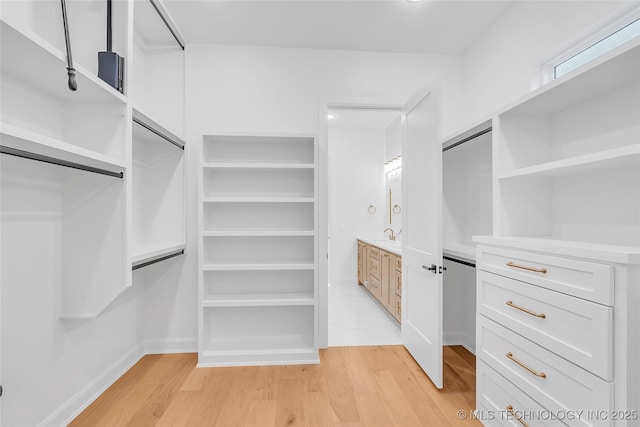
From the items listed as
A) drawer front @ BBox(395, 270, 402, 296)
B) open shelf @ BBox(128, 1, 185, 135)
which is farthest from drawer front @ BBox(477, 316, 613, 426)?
Result: open shelf @ BBox(128, 1, 185, 135)

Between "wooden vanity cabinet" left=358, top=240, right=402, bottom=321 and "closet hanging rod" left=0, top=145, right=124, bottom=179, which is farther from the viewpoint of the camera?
"wooden vanity cabinet" left=358, top=240, right=402, bottom=321

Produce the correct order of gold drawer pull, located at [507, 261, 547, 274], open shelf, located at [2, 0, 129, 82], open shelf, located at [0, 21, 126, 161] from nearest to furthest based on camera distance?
1. open shelf, located at [0, 21, 126, 161]
2. gold drawer pull, located at [507, 261, 547, 274]
3. open shelf, located at [2, 0, 129, 82]

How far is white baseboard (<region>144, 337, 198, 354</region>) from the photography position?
290cm

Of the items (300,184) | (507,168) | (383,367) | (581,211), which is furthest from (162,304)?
(581,211)

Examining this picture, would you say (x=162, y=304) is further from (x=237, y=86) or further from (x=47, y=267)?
(x=237, y=86)

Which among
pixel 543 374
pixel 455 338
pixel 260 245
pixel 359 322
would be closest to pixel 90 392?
pixel 260 245

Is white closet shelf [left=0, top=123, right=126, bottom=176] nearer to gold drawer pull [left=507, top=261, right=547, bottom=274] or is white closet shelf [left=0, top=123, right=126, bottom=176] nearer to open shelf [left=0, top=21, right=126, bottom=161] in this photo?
open shelf [left=0, top=21, right=126, bottom=161]

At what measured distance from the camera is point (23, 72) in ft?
4.76

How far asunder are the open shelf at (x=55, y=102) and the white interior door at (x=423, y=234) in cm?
201

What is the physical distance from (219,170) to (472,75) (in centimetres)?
254

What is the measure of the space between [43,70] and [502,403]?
2.81 m

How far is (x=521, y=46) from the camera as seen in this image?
92.2 inches

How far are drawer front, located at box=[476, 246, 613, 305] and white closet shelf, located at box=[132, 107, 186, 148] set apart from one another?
2292 millimetres

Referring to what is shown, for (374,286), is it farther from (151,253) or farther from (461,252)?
(151,253)
